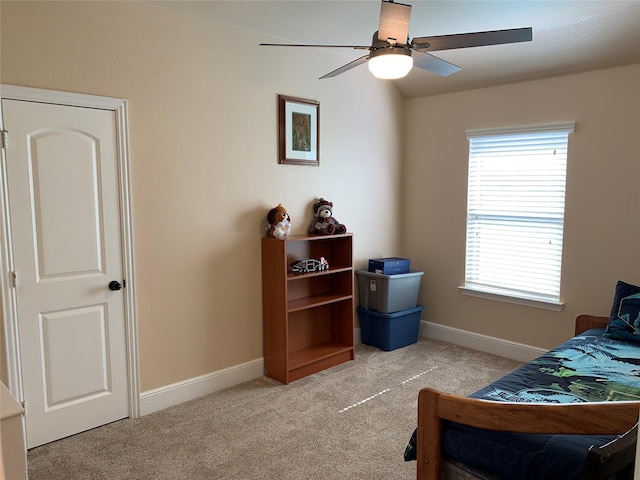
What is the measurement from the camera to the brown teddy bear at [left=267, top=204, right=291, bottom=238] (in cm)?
356

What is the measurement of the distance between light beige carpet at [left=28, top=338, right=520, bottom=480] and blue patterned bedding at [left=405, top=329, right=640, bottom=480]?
70cm

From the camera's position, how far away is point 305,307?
12.1 feet

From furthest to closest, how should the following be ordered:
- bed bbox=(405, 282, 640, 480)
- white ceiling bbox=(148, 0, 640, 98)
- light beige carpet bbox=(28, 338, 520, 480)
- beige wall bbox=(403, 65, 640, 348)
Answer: beige wall bbox=(403, 65, 640, 348), white ceiling bbox=(148, 0, 640, 98), light beige carpet bbox=(28, 338, 520, 480), bed bbox=(405, 282, 640, 480)

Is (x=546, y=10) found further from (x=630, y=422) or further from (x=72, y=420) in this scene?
(x=72, y=420)

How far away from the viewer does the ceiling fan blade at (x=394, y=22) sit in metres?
2.06

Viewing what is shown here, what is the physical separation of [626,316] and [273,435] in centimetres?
240

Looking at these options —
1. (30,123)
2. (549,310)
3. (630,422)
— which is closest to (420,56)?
(630,422)

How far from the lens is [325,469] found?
2492 millimetres

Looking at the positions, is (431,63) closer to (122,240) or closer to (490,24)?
(490,24)

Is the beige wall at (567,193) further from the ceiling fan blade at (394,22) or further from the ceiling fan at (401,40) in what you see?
the ceiling fan blade at (394,22)

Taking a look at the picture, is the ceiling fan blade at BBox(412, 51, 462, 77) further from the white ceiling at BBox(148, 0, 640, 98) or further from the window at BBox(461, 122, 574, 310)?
the window at BBox(461, 122, 574, 310)

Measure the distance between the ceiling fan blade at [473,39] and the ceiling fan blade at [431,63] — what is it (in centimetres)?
13

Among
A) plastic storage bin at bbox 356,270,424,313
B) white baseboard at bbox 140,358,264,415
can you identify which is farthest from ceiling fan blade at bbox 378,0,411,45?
white baseboard at bbox 140,358,264,415

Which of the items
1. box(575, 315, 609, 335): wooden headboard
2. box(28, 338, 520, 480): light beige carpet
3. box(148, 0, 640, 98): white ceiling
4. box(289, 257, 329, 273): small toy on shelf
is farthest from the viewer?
box(289, 257, 329, 273): small toy on shelf
